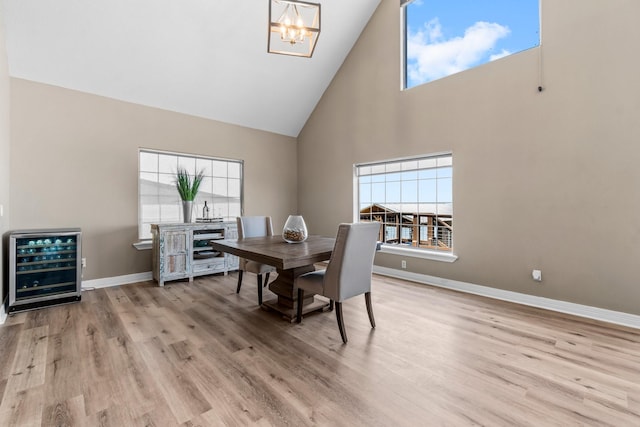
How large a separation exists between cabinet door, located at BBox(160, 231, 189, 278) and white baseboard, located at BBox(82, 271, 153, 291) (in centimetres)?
52

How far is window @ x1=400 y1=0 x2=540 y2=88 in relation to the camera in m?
3.36

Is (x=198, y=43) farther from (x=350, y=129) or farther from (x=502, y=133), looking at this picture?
(x=502, y=133)

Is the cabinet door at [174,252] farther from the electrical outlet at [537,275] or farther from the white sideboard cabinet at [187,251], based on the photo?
the electrical outlet at [537,275]

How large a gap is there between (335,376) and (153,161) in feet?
13.4

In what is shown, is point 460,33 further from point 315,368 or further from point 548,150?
point 315,368

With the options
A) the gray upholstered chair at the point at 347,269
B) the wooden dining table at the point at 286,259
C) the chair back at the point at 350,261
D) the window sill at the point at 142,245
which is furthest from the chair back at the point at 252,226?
the window sill at the point at 142,245

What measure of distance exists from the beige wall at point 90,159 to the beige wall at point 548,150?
349cm

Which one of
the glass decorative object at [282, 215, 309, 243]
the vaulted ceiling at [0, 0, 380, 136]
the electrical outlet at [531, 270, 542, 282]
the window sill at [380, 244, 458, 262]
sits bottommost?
the electrical outlet at [531, 270, 542, 282]

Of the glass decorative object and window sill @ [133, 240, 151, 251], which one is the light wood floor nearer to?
the glass decorative object

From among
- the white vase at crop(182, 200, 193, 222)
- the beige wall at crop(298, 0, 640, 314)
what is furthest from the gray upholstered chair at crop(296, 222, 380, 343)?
the white vase at crop(182, 200, 193, 222)

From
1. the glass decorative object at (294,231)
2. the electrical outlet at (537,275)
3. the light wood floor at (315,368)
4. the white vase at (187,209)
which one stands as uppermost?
the white vase at (187,209)

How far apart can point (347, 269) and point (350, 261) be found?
0.23 feet

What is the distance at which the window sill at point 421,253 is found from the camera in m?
3.86

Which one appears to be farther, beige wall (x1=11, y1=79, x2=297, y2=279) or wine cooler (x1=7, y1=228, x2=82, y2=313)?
beige wall (x1=11, y1=79, x2=297, y2=279)
